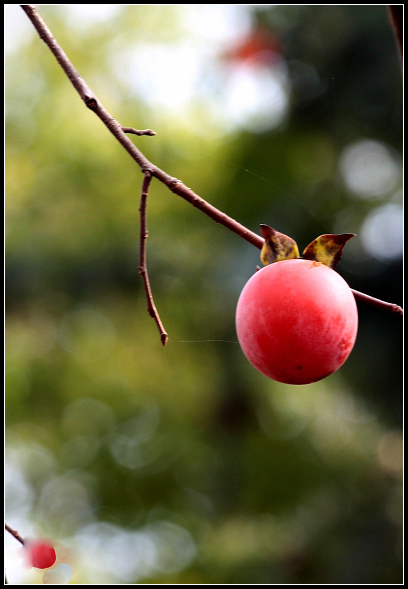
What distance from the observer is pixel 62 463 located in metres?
4.68

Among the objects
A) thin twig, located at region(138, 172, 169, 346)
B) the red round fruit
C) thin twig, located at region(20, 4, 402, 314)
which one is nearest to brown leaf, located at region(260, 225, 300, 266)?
thin twig, located at region(20, 4, 402, 314)

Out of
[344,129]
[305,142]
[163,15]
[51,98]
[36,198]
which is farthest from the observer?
[163,15]

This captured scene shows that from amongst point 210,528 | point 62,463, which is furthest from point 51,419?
point 210,528

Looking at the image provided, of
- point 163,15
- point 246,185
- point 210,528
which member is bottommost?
point 210,528

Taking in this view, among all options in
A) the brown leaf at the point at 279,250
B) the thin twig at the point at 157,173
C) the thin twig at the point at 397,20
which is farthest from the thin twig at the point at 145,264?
the thin twig at the point at 397,20

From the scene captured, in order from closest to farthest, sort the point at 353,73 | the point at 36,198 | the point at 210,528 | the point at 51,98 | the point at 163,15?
the point at 353,73 → the point at 210,528 → the point at 36,198 → the point at 51,98 → the point at 163,15

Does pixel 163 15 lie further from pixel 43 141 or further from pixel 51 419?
pixel 51 419

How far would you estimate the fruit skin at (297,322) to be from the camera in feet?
2.28

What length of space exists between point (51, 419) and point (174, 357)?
1.29 m

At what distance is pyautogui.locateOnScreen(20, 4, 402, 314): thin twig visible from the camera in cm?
71

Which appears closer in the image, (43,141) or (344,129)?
(344,129)

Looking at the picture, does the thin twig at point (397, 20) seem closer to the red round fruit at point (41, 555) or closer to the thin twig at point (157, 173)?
the thin twig at point (157, 173)

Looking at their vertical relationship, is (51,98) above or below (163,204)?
above

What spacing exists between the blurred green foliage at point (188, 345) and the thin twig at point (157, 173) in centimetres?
250
